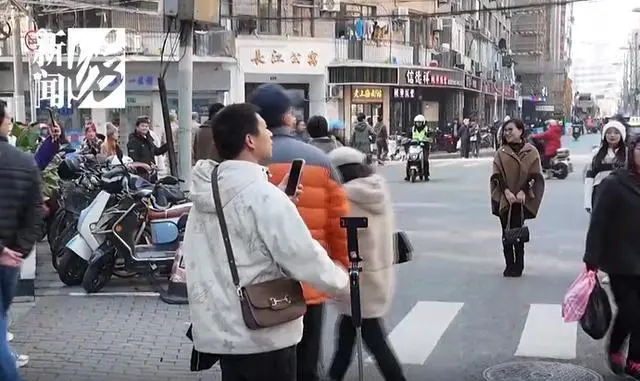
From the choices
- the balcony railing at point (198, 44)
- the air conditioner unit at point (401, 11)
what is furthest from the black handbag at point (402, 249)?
the air conditioner unit at point (401, 11)

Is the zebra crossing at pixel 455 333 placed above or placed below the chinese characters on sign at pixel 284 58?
below

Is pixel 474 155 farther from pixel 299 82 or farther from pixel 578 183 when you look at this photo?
pixel 578 183

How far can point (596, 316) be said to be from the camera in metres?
5.47

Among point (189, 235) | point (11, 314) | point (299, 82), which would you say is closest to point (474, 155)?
point (299, 82)

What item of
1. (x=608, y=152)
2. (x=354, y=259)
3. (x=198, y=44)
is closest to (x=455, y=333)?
(x=354, y=259)

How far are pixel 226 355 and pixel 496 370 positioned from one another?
323 cm

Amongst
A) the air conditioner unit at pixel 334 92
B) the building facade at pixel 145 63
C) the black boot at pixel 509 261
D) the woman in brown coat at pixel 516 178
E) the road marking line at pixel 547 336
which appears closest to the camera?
the road marking line at pixel 547 336

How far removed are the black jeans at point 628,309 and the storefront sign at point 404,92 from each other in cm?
3416

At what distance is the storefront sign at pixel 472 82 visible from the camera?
4684 cm

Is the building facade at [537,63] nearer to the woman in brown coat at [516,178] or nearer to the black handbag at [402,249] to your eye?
A: the woman in brown coat at [516,178]

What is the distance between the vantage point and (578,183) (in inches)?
830

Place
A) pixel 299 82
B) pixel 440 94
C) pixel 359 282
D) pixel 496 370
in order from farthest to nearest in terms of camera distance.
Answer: pixel 440 94 → pixel 299 82 → pixel 496 370 → pixel 359 282

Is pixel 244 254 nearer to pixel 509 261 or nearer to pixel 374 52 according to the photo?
pixel 509 261

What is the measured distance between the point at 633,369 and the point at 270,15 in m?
30.8
